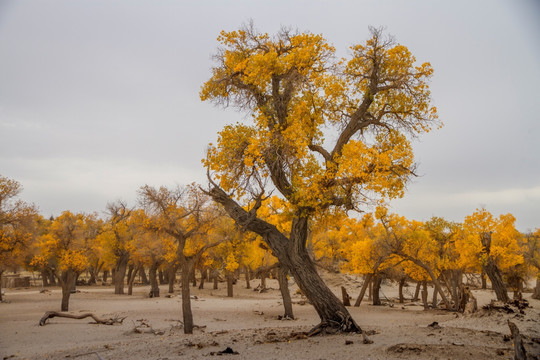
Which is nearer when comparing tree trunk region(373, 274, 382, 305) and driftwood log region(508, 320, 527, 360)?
driftwood log region(508, 320, 527, 360)

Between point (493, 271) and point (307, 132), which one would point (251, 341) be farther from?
point (493, 271)

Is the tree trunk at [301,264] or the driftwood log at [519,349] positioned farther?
the tree trunk at [301,264]

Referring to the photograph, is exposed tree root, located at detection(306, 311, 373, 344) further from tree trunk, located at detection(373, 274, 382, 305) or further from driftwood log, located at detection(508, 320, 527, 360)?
tree trunk, located at detection(373, 274, 382, 305)

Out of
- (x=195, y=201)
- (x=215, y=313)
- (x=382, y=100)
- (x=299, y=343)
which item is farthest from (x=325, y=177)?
(x=215, y=313)

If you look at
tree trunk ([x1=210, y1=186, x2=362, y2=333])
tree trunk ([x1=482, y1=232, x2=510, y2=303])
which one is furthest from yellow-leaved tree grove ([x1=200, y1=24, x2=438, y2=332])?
tree trunk ([x1=482, y1=232, x2=510, y2=303])

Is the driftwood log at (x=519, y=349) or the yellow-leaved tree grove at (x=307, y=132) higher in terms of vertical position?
the yellow-leaved tree grove at (x=307, y=132)

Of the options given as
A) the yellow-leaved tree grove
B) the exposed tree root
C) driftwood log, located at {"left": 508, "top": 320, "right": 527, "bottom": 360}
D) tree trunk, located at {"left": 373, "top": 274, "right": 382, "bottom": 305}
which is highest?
the yellow-leaved tree grove

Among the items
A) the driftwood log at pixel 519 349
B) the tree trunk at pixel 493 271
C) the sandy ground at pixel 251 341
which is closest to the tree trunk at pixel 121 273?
the sandy ground at pixel 251 341

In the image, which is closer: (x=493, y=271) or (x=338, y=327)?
(x=338, y=327)

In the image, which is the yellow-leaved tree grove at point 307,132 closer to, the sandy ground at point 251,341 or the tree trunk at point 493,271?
the sandy ground at point 251,341

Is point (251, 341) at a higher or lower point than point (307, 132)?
lower

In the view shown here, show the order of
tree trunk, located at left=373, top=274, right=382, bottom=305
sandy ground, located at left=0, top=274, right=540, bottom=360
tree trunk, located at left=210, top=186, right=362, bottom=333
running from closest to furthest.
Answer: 1. sandy ground, located at left=0, top=274, right=540, bottom=360
2. tree trunk, located at left=210, top=186, right=362, bottom=333
3. tree trunk, located at left=373, top=274, right=382, bottom=305

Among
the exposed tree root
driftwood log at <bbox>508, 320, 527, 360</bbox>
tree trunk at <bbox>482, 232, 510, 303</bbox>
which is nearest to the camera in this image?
driftwood log at <bbox>508, 320, 527, 360</bbox>

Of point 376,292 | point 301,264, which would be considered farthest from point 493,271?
point 301,264
